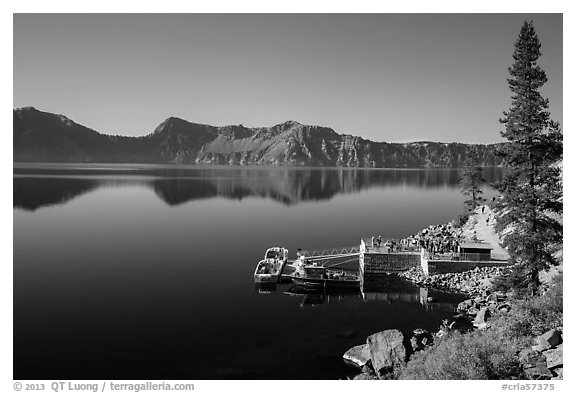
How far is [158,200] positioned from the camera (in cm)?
11625

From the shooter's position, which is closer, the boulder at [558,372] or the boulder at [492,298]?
the boulder at [558,372]

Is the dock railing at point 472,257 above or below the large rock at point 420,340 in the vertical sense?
above

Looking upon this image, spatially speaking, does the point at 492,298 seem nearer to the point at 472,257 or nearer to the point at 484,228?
the point at 472,257

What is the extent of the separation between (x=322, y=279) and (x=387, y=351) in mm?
20430

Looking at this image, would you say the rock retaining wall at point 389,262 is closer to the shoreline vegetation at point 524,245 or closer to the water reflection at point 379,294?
the water reflection at point 379,294

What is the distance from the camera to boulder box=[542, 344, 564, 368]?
19475 millimetres

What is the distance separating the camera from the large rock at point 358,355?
28047 millimetres

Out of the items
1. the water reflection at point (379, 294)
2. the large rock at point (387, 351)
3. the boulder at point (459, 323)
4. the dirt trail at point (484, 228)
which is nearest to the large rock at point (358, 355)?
the large rock at point (387, 351)

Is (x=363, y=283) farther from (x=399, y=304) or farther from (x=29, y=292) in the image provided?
(x=29, y=292)

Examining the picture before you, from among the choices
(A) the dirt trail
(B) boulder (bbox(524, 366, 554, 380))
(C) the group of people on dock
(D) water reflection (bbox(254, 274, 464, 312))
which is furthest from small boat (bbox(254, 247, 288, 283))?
(B) boulder (bbox(524, 366, 554, 380))

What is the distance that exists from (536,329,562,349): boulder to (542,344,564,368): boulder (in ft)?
0.95

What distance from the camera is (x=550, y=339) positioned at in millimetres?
21469
